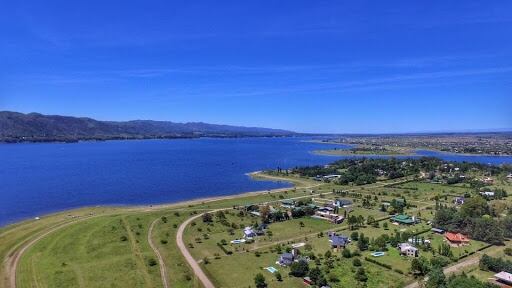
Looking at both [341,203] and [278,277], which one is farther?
[341,203]

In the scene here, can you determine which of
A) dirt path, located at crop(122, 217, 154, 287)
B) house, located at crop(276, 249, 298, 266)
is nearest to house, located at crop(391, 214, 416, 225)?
house, located at crop(276, 249, 298, 266)

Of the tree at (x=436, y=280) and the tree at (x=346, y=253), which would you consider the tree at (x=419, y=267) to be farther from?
the tree at (x=346, y=253)

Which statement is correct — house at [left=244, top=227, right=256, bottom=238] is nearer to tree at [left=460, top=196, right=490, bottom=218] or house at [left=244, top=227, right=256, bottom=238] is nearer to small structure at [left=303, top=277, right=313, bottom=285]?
small structure at [left=303, top=277, right=313, bottom=285]

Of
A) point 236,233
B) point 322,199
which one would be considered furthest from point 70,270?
point 322,199

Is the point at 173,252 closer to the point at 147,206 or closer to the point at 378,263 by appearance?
the point at 378,263

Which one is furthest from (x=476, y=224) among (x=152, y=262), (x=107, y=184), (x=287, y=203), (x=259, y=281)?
(x=107, y=184)

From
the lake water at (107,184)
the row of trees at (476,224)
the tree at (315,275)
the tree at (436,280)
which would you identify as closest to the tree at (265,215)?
the tree at (315,275)
